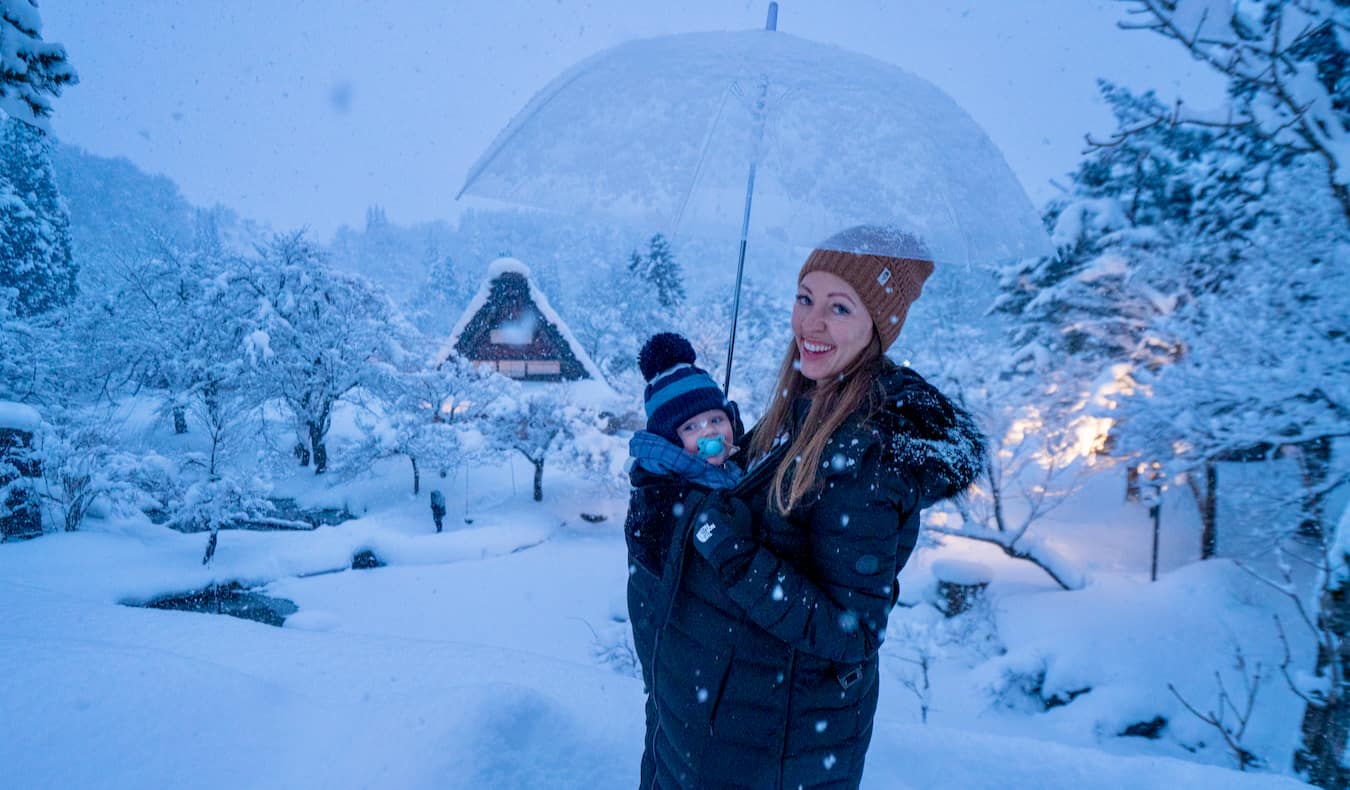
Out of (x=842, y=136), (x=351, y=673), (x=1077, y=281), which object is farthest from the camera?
(x=1077, y=281)

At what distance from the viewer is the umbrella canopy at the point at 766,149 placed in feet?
5.75

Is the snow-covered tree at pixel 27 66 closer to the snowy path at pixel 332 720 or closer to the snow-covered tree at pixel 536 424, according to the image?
the snowy path at pixel 332 720

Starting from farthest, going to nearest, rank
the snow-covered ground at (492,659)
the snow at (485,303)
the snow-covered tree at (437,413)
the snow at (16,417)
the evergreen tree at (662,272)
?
the evergreen tree at (662,272), the snow at (485,303), the snow-covered tree at (437,413), the snow at (16,417), the snow-covered ground at (492,659)

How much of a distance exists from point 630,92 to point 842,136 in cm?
69

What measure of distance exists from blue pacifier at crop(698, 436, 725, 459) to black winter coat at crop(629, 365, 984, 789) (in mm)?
243

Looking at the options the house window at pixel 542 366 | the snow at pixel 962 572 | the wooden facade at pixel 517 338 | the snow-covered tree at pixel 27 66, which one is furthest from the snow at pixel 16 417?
the snow at pixel 962 572

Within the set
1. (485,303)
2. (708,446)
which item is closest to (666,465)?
(708,446)

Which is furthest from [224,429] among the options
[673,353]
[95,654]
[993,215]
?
[993,215]

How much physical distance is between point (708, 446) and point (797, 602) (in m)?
0.66

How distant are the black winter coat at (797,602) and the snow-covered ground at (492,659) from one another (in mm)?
1084

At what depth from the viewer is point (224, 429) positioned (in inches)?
544

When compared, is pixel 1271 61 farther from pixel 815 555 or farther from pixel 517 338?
pixel 517 338

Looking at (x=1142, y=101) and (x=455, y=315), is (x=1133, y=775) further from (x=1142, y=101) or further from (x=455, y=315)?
(x=455, y=315)

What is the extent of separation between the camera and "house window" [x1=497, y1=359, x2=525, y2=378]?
2080cm
